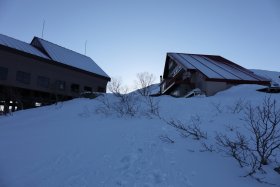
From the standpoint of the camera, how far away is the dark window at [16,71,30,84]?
28.7m

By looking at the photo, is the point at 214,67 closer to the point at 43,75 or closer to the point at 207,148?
the point at 43,75

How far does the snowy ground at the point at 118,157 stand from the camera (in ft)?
19.8

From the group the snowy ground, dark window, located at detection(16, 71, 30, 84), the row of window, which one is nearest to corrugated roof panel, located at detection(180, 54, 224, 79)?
the row of window

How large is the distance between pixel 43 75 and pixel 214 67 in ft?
60.1

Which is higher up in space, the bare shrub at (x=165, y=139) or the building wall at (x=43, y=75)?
the building wall at (x=43, y=75)

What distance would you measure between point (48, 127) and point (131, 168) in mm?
6399

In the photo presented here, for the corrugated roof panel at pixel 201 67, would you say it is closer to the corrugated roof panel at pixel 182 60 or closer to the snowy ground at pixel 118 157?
the corrugated roof panel at pixel 182 60

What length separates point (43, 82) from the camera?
102 feet

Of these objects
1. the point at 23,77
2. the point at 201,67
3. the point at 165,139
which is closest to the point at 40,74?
the point at 23,77

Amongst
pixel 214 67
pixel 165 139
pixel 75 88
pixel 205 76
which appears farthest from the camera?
pixel 75 88

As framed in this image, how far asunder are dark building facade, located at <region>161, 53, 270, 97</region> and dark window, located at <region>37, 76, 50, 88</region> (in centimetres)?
1412

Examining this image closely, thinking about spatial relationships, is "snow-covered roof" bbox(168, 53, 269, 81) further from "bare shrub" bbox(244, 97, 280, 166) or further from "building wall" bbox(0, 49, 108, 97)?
"bare shrub" bbox(244, 97, 280, 166)

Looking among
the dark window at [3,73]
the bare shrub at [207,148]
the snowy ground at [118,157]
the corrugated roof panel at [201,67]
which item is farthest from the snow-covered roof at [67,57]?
the bare shrub at [207,148]

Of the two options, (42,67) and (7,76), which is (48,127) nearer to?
(7,76)
